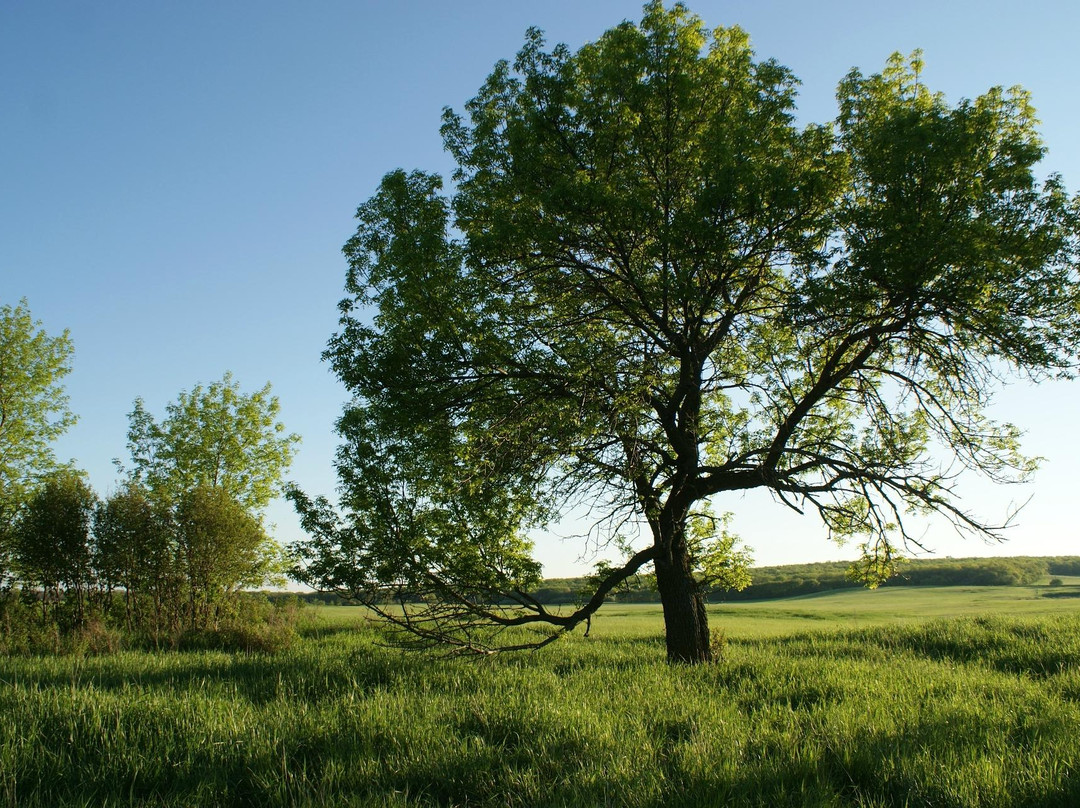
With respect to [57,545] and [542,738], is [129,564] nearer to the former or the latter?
[57,545]

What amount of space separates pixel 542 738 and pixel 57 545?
22.2 metres

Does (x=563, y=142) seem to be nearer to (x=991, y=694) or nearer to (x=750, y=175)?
(x=750, y=175)

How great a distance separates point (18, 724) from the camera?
6.32 metres

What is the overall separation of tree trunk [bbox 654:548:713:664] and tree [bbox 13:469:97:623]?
20154 millimetres

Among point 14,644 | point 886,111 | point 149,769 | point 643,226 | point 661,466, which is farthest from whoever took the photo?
point 14,644

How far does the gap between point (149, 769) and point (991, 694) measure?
10122mm

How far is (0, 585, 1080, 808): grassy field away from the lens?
4.81 m

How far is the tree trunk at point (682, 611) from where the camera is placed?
12.2 meters

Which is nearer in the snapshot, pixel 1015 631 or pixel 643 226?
pixel 643 226

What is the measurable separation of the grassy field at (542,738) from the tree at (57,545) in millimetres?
13518

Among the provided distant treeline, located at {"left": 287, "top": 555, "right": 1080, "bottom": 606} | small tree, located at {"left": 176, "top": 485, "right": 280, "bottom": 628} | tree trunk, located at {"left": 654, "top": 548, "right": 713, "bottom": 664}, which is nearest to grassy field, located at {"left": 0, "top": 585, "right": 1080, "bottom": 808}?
tree trunk, located at {"left": 654, "top": 548, "right": 713, "bottom": 664}

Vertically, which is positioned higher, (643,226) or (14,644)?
(643,226)

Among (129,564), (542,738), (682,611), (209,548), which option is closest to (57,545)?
(129,564)

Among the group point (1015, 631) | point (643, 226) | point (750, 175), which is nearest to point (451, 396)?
point (643, 226)
